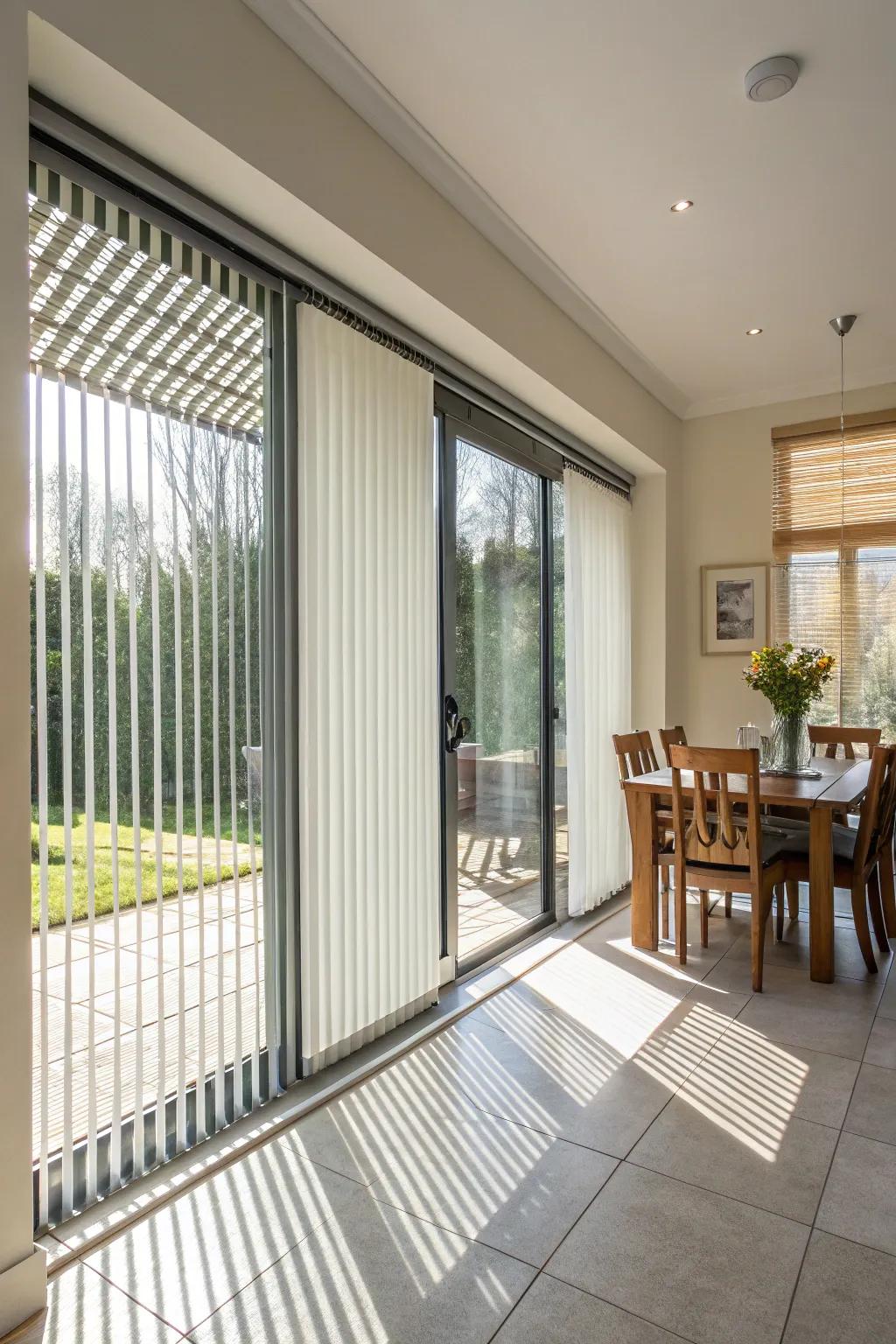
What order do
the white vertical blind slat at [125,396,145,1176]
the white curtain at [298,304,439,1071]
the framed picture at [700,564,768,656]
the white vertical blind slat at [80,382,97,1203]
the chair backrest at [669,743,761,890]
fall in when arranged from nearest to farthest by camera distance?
1. the white vertical blind slat at [80,382,97,1203]
2. the white vertical blind slat at [125,396,145,1176]
3. the white curtain at [298,304,439,1071]
4. the chair backrest at [669,743,761,890]
5. the framed picture at [700,564,768,656]

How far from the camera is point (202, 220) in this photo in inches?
82.2

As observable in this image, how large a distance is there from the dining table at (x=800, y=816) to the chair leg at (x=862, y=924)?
0.15m

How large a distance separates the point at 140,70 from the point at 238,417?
810 millimetres

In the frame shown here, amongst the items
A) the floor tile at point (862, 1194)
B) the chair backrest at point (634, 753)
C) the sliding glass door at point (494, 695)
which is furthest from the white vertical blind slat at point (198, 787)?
the chair backrest at point (634, 753)

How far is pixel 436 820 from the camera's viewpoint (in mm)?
3066

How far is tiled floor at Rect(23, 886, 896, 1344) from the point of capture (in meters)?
1.60

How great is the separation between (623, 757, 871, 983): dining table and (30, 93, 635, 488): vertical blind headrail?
1.97 meters

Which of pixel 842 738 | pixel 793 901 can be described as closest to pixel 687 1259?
pixel 793 901

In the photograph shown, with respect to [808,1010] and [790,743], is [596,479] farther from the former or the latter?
[808,1010]

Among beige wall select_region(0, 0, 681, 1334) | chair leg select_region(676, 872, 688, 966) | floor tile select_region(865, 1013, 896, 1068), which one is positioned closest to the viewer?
beige wall select_region(0, 0, 681, 1334)

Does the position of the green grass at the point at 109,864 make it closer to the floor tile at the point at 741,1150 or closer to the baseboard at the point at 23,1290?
the baseboard at the point at 23,1290

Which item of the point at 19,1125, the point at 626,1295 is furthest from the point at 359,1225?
the point at 19,1125

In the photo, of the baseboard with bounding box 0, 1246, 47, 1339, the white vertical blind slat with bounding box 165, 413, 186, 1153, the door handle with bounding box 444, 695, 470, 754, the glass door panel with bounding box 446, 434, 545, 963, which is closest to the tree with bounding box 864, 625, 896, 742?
the glass door panel with bounding box 446, 434, 545, 963

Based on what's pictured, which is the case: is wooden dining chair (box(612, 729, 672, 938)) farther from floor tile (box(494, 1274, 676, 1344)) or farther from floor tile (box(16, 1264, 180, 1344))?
floor tile (box(16, 1264, 180, 1344))
